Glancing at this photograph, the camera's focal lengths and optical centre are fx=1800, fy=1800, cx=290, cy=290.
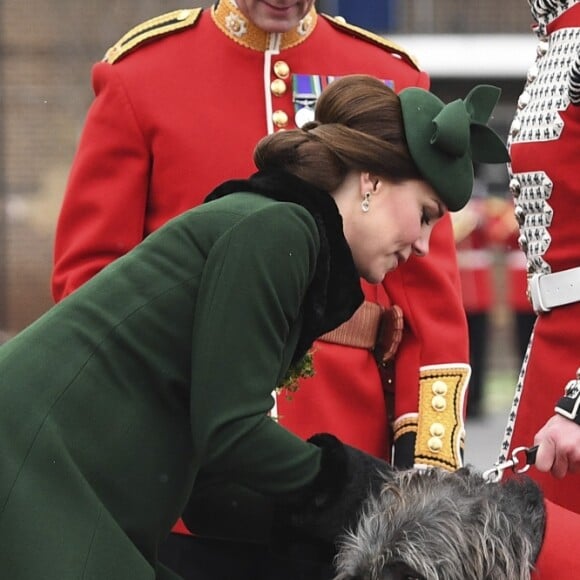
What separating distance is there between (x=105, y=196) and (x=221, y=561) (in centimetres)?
80

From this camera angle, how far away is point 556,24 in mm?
3670

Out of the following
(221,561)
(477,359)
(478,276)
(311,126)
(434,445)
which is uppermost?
(311,126)

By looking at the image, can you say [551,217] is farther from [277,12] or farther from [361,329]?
[277,12]

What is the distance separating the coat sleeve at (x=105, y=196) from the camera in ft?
12.5

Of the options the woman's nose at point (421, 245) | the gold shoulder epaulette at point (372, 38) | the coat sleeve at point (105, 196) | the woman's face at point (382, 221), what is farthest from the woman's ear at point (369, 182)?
the gold shoulder epaulette at point (372, 38)

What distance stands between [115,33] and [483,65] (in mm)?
7704

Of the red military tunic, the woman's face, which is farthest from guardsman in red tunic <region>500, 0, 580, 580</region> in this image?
the woman's face

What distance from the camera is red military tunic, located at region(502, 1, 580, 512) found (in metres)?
3.55

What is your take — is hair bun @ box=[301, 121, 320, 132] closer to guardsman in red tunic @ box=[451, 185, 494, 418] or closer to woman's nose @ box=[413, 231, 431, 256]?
woman's nose @ box=[413, 231, 431, 256]

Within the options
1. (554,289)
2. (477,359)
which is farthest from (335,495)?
(477,359)

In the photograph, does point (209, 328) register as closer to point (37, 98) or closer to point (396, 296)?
point (396, 296)

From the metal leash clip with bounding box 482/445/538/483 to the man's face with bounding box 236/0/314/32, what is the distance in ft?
3.46

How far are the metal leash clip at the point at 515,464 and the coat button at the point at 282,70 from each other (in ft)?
3.24

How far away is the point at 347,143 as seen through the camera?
2.99 metres
